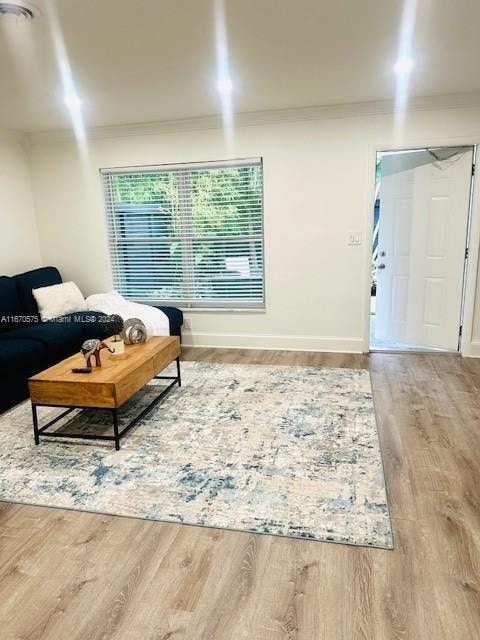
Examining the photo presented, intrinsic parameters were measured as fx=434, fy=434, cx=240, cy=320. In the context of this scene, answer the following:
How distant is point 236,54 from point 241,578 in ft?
9.51

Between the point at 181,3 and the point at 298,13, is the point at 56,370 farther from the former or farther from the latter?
the point at 298,13

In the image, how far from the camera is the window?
468cm

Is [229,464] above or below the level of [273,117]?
below

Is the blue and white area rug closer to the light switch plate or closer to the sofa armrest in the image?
the sofa armrest

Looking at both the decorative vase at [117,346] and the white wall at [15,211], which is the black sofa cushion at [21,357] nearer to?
the decorative vase at [117,346]

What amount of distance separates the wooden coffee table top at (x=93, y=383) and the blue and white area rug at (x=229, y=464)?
319 millimetres

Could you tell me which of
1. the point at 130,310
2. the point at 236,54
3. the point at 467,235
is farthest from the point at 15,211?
the point at 467,235

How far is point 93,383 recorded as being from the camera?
105 inches

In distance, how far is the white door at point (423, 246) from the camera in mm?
4242

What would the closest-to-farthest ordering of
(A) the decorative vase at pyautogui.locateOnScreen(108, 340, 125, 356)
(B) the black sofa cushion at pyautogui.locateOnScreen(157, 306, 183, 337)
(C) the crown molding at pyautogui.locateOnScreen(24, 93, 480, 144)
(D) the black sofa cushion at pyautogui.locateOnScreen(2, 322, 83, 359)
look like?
(A) the decorative vase at pyautogui.locateOnScreen(108, 340, 125, 356) → (D) the black sofa cushion at pyautogui.locateOnScreen(2, 322, 83, 359) → (C) the crown molding at pyautogui.locateOnScreen(24, 93, 480, 144) → (B) the black sofa cushion at pyautogui.locateOnScreen(157, 306, 183, 337)

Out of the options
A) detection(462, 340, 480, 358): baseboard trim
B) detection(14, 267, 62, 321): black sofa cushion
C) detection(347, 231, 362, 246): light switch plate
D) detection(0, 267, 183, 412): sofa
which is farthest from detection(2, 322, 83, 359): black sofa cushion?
detection(462, 340, 480, 358): baseboard trim

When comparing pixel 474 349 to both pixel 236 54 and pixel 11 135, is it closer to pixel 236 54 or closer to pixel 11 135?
pixel 236 54

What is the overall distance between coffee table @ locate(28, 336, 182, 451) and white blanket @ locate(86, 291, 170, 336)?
1.16 m

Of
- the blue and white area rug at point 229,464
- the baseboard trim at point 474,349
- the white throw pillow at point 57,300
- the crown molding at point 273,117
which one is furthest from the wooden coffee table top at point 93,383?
the baseboard trim at point 474,349
